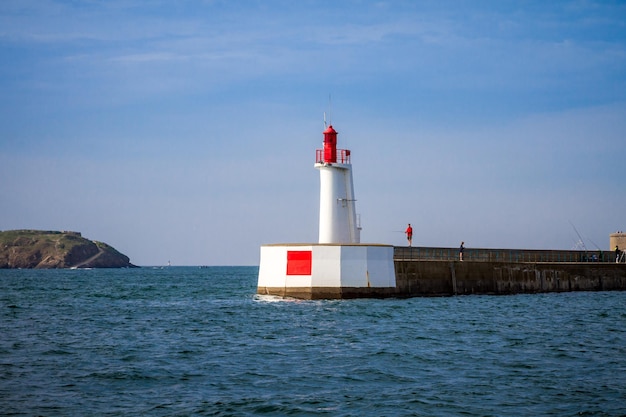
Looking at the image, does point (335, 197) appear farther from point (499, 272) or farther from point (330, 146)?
point (499, 272)

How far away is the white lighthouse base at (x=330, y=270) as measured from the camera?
35.8m

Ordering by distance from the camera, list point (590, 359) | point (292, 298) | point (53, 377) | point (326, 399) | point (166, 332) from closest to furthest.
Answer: point (326, 399) → point (53, 377) → point (590, 359) → point (166, 332) → point (292, 298)

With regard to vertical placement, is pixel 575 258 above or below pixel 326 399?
above

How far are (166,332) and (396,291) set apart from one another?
15.0 m

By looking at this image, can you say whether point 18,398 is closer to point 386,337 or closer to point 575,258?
point 386,337

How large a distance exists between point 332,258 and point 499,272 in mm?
15153

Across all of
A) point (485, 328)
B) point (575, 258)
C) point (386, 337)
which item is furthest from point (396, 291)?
point (575, 258)

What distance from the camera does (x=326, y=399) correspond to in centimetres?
1555

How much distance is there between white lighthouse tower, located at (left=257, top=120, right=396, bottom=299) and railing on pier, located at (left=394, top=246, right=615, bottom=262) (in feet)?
11.5

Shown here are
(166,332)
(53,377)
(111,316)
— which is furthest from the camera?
(111,316)

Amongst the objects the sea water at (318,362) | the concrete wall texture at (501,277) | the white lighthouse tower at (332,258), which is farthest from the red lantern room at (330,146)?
the sea water at (318,362)

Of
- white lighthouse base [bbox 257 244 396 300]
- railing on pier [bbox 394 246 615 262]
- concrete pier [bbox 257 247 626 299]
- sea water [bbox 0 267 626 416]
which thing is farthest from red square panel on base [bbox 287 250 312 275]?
railing on pier [bbox 394 246 615 262]

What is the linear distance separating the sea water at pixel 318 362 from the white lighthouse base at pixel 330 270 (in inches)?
49.0

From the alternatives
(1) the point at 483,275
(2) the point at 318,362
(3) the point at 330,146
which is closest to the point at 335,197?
(3) the point at 330,146
